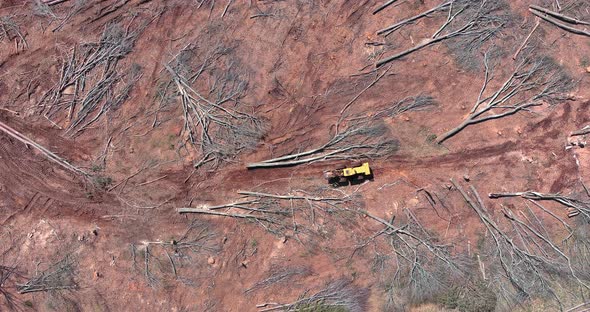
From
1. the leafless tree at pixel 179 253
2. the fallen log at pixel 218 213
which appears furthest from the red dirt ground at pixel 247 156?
the fallen log at pixel 218 213

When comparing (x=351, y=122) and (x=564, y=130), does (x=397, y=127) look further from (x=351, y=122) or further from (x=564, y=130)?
(x=564, y=130)

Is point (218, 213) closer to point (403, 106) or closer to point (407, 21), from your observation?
point (403, 106)

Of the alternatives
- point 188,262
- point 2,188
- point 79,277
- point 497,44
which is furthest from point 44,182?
point 497,44

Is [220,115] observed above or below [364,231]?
above

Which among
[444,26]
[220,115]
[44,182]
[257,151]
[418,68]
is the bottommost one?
[44,182]

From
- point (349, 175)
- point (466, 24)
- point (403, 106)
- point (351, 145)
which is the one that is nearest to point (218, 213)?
point (349, 175)

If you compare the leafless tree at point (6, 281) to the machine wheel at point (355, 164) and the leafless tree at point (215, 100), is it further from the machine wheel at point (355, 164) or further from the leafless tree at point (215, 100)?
the machine wheel at point (355, 164)
